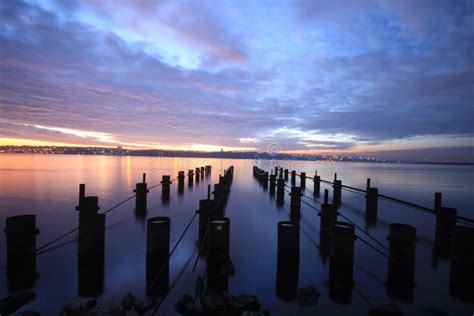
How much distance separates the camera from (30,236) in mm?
7934

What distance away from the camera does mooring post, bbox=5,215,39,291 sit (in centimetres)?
766

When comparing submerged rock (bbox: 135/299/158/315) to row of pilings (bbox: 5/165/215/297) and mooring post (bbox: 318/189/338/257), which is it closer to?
row of pilings (bbox: 5/165/215/297)

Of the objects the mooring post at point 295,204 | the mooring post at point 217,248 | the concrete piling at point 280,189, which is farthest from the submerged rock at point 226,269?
the concrete piling at point 280,189

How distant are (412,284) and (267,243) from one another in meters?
5.45

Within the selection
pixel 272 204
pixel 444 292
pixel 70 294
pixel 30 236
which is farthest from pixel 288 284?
pixel 272 204

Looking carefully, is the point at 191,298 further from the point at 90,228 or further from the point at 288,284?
the point at 90,228

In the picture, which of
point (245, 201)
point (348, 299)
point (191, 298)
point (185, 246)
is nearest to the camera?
point (191, 298)

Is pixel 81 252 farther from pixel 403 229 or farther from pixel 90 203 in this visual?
pixel 403 229

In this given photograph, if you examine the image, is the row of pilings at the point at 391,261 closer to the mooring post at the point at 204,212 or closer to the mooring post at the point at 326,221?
the mooring post at the point at 326,221

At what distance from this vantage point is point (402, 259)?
7.86 metres

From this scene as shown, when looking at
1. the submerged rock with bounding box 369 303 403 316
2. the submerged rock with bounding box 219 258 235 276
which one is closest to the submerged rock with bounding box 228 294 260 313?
the submerged rock with bounding box 219 258 235 276

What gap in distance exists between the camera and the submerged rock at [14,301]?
6312 mm

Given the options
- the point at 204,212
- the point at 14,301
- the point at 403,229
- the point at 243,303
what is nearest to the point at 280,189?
the point at 204,212

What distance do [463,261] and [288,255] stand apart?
4.93 metres
